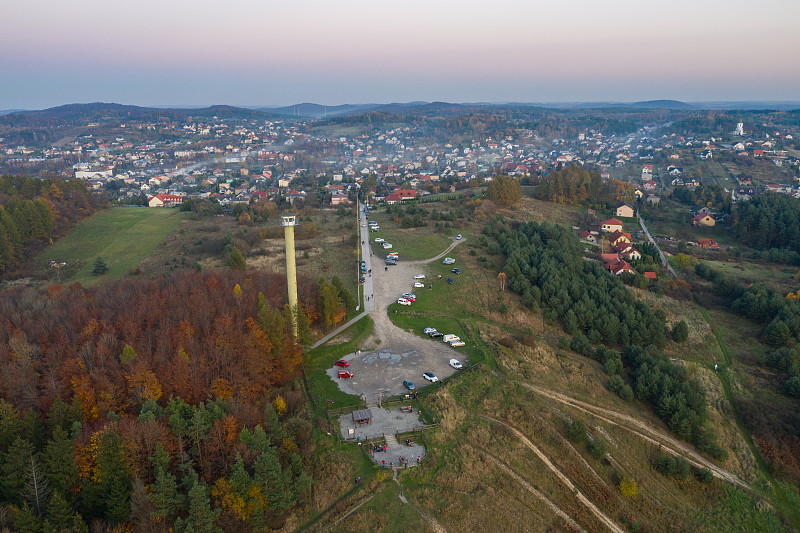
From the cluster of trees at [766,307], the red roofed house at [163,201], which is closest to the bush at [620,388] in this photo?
the cluster of trees at [766,307]

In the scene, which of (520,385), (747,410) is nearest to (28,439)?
(520,385)

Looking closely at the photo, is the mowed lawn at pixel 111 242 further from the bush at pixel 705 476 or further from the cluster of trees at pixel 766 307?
the cluster of trees at pixel 766 307

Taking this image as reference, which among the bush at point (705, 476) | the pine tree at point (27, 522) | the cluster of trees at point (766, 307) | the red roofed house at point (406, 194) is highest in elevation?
the red roofed house at point (406, 194)

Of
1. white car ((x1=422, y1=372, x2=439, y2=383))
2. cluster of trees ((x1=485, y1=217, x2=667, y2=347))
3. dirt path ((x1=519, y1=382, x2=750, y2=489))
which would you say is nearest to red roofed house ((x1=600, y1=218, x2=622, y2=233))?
cluster of trees ((x1=485, y1=217, x2=667, y2=347))

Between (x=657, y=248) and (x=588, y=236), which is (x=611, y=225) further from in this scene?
(x=657, y=248)

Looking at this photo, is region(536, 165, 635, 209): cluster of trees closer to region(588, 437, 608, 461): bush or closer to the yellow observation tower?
the yellow observation tower

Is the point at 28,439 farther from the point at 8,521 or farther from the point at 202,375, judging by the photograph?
the point at 202,375

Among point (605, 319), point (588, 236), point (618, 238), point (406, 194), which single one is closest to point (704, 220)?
point (618, 238)

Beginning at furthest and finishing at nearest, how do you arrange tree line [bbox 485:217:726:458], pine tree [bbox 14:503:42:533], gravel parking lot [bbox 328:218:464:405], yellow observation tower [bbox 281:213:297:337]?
yellow observation tower [bbox 281:213:297:337] < tree line [bbox 485:217:726:458] < gravel parking lot [bbox 328:218:464:405] < pine tree [bbox 14:503:42:533]

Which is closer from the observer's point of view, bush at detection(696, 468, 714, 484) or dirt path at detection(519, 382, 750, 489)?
bush at detection(696, 468, 714, 484)
